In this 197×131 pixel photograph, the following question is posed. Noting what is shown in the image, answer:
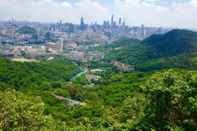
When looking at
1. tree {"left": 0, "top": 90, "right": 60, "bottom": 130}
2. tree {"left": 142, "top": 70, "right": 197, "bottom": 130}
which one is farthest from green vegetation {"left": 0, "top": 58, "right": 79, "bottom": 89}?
tree {"left": 142, "top": 70, "right": 197, "bottom": 130}

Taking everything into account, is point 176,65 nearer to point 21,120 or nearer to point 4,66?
point 4,66

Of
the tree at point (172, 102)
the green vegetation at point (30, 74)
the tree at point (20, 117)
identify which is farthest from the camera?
the green vegetation at point (30, 74)

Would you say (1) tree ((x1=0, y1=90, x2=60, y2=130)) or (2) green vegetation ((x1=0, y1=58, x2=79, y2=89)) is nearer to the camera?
(1) tree ((x1=0, y1=90, x2=60, y2=130))

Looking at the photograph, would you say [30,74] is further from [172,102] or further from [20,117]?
[172,102]

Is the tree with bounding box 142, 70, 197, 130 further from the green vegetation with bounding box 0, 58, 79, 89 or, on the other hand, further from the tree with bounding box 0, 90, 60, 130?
the green vegetation with bounding box 0, 58, 79, 89

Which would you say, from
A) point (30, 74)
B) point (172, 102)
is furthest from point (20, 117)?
point (30, 74)

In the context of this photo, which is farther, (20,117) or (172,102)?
(20,117)

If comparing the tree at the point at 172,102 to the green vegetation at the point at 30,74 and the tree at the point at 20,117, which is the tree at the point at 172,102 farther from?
the green vegetation at the point at 30,74

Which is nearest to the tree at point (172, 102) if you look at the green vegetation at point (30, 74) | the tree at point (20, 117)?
the tree at point (20, 117)

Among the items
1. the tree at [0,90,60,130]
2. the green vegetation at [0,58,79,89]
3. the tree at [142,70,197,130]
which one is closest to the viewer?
the tree at [142,70,197,130]

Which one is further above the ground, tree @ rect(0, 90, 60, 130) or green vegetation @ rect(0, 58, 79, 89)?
tree @ rect(0, 90, 60, 130)

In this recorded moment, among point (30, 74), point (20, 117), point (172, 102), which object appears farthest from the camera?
point (30, 74)

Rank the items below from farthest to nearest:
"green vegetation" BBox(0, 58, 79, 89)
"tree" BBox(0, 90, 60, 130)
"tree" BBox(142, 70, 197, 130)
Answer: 1. "green vegetation" BBox(0, 58, 79, 89)
2. "tree" BBox(0, 90, 60, 130)
3. "tree" BBox(142, 70, 197, 130)

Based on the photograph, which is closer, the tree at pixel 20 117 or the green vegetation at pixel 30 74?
the tree at pixel 20 117
